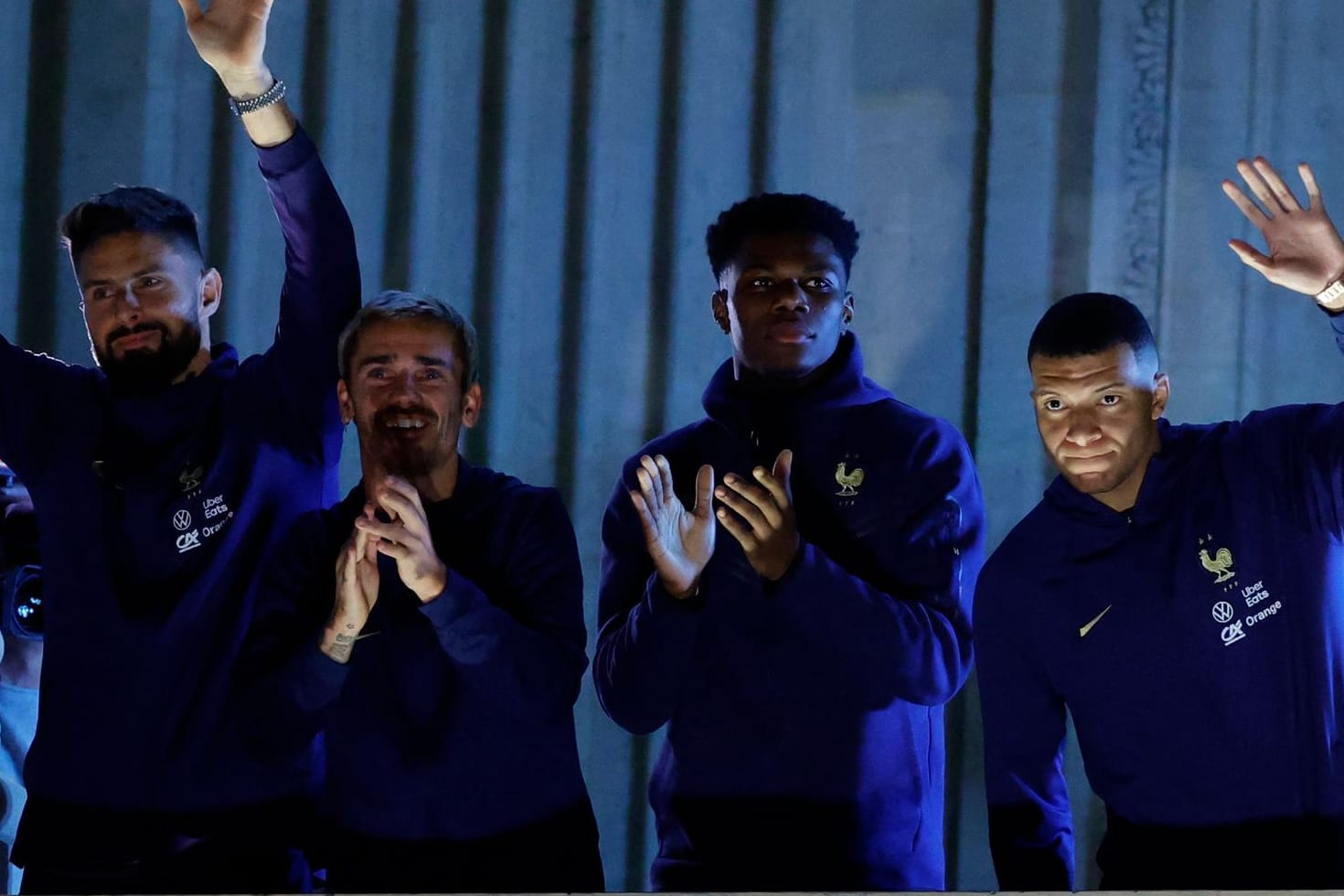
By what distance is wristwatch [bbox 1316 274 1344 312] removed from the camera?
2320 mm

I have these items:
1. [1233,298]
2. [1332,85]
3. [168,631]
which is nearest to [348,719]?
[168,631]

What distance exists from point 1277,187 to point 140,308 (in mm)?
1697

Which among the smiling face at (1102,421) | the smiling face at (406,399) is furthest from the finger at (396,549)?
the smiling face at (1102,421)

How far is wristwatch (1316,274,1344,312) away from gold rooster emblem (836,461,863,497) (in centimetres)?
69

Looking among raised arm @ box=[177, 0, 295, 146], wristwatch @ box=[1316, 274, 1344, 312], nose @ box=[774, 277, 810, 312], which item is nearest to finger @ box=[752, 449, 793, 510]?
nose @ box=[774, 277, 810, 312]

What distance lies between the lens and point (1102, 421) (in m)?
2.43

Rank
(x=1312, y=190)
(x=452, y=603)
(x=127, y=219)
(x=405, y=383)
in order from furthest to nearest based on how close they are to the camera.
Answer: (x=127, y=219)
(x=405, y=383)
(x=1312, y=190)
(x=452, y=603)

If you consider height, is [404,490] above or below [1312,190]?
below

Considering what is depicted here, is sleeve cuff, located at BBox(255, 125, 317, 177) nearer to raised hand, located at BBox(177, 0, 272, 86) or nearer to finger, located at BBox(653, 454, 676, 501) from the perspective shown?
raised hand, located at BBox(177, 0, 272, 86)

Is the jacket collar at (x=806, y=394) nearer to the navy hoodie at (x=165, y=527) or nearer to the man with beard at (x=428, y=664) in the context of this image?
the man with beard at (x=428, y=664)

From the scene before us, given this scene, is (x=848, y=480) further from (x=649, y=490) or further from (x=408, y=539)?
(x=408, y=539)

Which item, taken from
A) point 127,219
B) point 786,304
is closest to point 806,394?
point 786,304

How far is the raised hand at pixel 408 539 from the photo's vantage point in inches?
91.2

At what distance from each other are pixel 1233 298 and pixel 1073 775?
0.88 m
